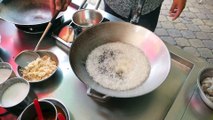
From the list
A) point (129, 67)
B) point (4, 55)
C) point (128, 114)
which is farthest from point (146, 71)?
point (4, 55)

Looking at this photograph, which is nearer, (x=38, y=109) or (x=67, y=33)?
(x=38, y=109)

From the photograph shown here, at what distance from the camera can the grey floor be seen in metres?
2.22

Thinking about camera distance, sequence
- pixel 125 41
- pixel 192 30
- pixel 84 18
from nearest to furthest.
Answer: pixel 125 41 < pixel 84 18 < pixel 192 30

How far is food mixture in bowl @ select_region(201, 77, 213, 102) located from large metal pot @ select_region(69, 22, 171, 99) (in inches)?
6.8

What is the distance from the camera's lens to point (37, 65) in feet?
2.97

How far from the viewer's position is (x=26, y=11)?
3.82ft

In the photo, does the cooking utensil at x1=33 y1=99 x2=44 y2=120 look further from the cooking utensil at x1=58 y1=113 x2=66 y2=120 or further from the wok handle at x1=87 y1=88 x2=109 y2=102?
the wok handle at x1=87 y1=88 x2=109 y2=102

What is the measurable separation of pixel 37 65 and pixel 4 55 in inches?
8.8

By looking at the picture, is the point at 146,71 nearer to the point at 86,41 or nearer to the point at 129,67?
the point at 129,67

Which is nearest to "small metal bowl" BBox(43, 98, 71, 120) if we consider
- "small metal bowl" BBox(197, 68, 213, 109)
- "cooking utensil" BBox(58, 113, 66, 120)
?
"cooking utensil" BBox(58, 113, 66, 120)

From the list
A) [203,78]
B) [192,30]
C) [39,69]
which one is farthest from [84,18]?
[192,30]

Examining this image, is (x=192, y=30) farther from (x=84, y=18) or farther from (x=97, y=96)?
(x=97, y=96)

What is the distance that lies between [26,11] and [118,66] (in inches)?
25.2

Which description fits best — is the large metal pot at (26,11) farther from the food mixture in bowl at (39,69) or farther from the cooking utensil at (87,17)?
the food mixture in bowl at (39,69)
